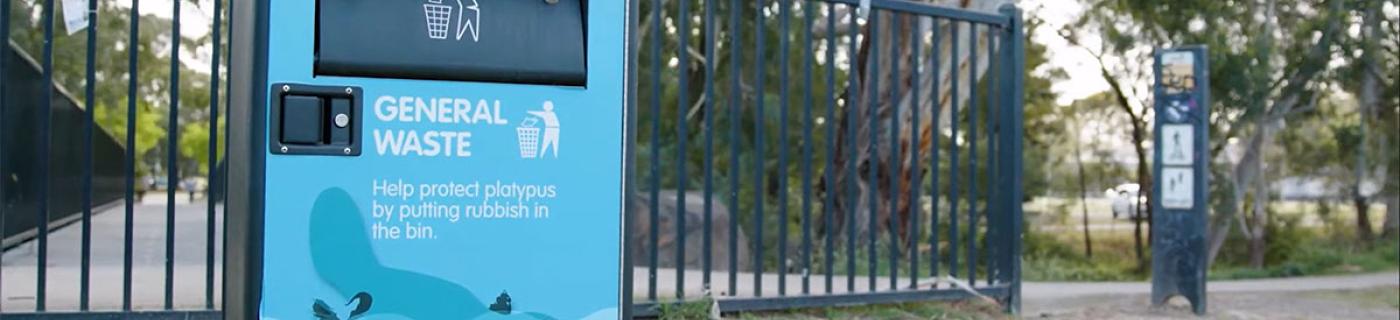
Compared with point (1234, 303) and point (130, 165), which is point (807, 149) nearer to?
point (130, 165)

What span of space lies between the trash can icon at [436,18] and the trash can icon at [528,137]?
34 cm

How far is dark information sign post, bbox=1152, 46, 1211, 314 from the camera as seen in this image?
8938 mm

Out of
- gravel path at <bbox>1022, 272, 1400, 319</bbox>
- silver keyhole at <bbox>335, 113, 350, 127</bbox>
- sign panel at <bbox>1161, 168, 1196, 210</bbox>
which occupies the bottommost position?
gravel path at <bbox>1022, 272, 1400, 319</bbox>

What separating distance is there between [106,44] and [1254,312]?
51.8 ft

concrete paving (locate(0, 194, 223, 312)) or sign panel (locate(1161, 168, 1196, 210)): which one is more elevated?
sign panel (locate(1161, 168, 1196, 210))

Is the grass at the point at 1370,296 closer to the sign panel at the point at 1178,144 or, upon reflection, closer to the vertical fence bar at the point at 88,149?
the sign panel at the point at 1178,144

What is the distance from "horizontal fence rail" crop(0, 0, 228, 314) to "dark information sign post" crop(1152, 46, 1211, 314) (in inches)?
225

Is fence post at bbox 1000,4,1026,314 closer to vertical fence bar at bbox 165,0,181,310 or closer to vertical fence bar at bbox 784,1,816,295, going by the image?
vertical fence bar at bbox 784,1,816,295

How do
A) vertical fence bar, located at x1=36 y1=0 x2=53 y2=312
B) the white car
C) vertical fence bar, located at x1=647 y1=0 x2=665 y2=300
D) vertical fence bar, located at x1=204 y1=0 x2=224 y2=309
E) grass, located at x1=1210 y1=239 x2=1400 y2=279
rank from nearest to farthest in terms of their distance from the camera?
1. vertical fence bar, located at x1=36 y1=0 x2=53 y2=312
2. vertical fence bar, located at x1=204 y1=0 x2=224 y2=309
3. vertical fence bar, located at x1=647 y1=0 x2=665 y2=300
4. grass, located at x1=1210 y1=239 x2=1400 y2=279
5. the white car

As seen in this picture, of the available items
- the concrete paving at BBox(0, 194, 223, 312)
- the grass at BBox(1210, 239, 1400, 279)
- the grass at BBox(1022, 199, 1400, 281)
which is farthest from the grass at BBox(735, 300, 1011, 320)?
the grass at BBox(1022, 199, 1400, 281)

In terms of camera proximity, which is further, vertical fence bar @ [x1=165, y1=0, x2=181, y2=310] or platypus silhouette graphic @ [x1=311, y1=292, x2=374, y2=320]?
vertical fence bar @ [x1=165, y1=0, x2=181, y2=310]

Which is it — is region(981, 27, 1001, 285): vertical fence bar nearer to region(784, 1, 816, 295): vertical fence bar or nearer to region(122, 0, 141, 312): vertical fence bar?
region(784, 1, 816, 295): vertical fence bar

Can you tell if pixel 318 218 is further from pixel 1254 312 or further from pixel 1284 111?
pixel 1284 111

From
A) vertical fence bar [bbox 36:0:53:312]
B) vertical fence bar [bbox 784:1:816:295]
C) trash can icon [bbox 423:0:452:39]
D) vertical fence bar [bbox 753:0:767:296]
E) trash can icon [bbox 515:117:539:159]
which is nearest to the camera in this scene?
trash can icon [bbox 423:0:452:39]
